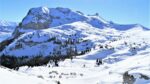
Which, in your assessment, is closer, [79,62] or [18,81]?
[18,81]

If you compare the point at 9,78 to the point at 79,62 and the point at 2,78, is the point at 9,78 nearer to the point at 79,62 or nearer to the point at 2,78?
the point at 2,78

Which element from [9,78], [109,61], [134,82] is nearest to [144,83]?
[134,82]

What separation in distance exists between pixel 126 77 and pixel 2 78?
21.9 metres

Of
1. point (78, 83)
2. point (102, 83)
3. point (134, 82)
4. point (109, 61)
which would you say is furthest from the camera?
point (109, 61)

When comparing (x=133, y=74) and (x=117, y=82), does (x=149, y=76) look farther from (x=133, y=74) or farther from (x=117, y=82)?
(x=117, y=82)

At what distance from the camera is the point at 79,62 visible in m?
196

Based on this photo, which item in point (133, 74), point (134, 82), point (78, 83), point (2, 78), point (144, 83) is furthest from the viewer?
point (78, 83)

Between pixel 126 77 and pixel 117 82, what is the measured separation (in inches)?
87.8

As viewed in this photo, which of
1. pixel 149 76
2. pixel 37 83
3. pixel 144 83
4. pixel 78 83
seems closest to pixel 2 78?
pixel 37 83

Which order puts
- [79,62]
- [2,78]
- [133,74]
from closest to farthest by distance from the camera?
[2,78] < [133,74] < [79,62]

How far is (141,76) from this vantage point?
52.6 metres

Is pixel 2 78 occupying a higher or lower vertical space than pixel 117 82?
Result: higher

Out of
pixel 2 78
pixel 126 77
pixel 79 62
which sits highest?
pixel 2 78

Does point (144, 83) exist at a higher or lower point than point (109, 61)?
higher
